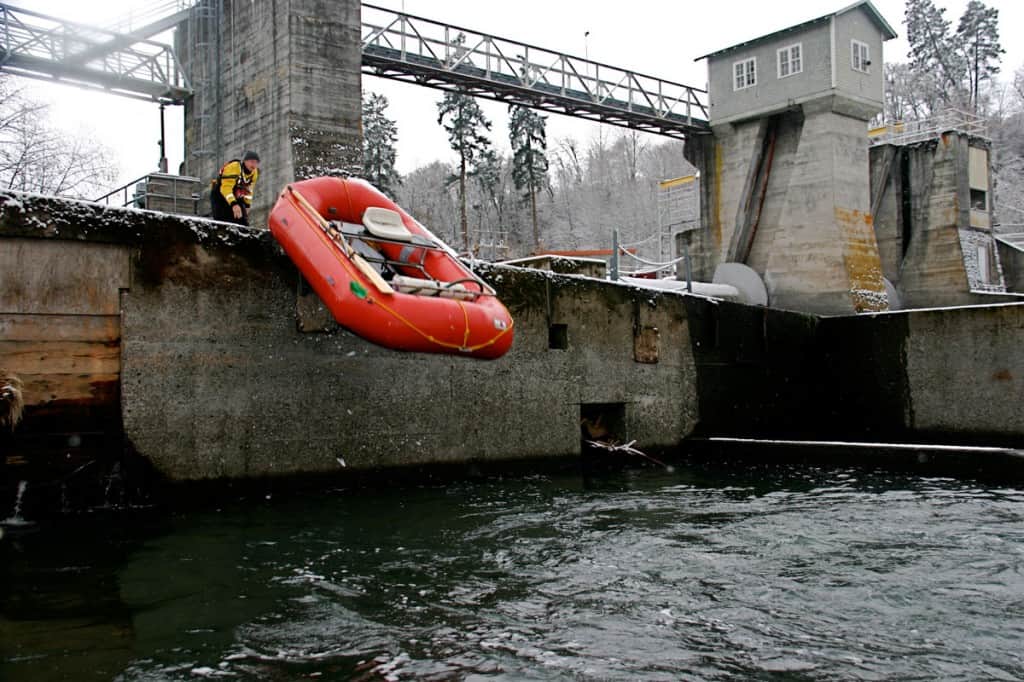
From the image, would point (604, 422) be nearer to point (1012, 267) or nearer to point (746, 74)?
point (746, 74)

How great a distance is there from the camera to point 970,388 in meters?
12.6

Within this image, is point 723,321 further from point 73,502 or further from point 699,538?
point 73,502

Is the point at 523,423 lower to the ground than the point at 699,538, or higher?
higher

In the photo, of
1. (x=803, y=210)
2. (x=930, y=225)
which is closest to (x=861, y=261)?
(x=803, y=210)

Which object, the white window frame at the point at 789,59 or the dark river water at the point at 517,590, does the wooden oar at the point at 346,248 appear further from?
the white window frame at the point at 789,59

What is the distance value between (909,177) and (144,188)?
2099cm

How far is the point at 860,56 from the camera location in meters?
22.4

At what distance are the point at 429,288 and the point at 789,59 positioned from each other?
17.8m

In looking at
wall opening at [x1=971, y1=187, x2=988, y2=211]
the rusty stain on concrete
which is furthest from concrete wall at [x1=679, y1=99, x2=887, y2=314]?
wall opening at [x1=971, y1=187, x2=988, y2=211]

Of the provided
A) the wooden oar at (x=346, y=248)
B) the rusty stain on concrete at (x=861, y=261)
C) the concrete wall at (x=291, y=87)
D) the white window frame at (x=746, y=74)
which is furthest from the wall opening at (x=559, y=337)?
the white window frame at (x=746, y=74)

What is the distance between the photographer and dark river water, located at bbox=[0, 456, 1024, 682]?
4117 mm

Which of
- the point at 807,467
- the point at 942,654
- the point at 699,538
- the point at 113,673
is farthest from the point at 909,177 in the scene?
the point at 113,673

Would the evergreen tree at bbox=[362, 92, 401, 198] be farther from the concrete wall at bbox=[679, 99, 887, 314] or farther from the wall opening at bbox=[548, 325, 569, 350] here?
the wall opening at bbox=[548, 325, 569, 350]

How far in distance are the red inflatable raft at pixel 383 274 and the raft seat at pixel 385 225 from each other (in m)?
0.01
